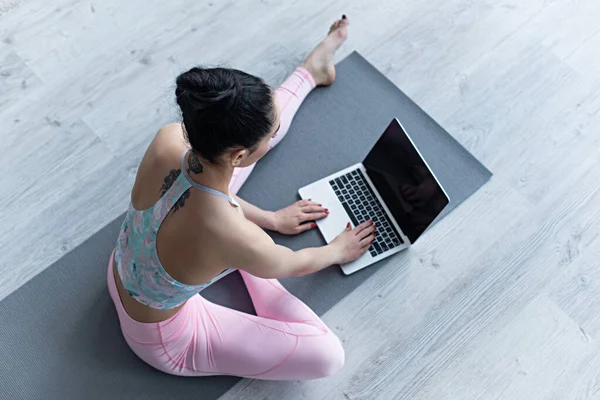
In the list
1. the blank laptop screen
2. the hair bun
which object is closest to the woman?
the hair bun

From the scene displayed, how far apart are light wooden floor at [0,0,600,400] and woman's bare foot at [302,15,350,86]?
84 mm

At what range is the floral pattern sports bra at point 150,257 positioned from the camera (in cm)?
88

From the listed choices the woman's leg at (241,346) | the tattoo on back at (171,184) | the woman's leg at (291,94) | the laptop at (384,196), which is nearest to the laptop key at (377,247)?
the laptop at (384,196)

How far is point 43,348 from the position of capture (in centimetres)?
129

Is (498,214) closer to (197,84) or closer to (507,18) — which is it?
(507,18)

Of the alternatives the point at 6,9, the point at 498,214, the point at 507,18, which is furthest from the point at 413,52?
the point at 6,9

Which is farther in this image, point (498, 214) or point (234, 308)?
point (498, 214)

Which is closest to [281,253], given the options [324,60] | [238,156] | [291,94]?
[238,156]

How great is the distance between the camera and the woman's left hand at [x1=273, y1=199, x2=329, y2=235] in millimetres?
1379

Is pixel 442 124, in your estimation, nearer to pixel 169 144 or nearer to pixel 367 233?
pixel 367 233

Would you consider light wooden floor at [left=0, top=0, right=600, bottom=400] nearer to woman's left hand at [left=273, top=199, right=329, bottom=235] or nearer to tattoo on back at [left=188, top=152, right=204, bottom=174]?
woman's left hand at [left=273, top=199, right=329, bottom=235]

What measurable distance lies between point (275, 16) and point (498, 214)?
3.14 ft

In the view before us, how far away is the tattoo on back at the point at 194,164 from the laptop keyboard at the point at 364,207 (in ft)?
2.05

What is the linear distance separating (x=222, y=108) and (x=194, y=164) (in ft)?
0.54
